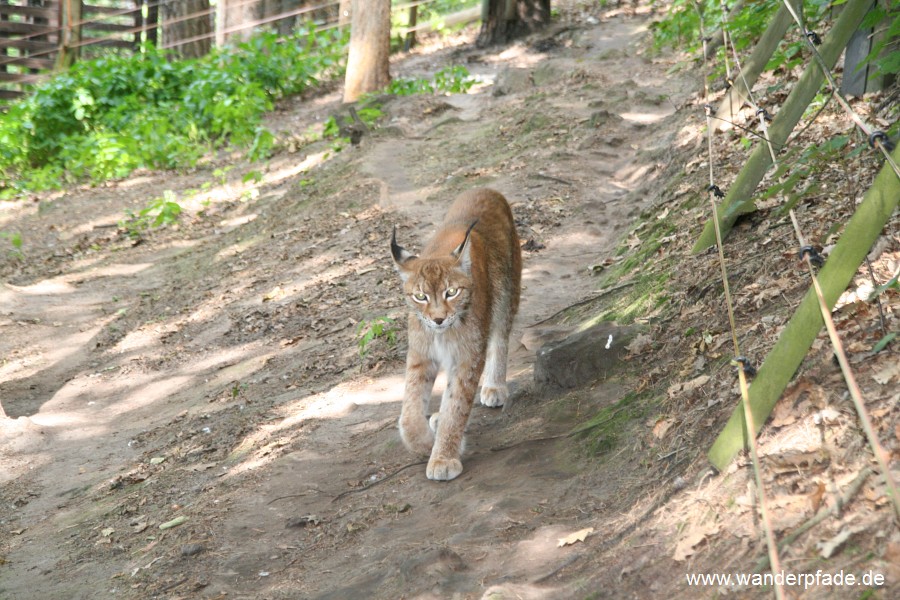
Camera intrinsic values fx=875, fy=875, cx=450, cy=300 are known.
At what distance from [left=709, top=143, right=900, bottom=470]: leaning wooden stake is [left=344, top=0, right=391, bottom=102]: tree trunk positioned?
41.2 ft

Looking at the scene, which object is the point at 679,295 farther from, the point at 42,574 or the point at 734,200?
the point at 42,574

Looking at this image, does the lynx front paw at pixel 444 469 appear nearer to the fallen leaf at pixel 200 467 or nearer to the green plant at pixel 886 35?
the fallen leaf at pixel 200 467

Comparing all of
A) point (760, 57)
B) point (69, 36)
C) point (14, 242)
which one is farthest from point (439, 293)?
point (69, 36)

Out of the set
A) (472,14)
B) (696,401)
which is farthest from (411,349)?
(472,14)

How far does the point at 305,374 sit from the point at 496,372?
2071 millimetres

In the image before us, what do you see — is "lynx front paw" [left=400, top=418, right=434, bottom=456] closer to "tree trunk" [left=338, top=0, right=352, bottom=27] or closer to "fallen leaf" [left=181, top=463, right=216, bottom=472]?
"fallen leaf" [left=181, top=463, right=216, bottom=472]

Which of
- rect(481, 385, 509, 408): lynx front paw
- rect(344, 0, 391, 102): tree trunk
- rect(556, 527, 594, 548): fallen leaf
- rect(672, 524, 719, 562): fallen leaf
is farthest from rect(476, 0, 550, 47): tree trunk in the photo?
rect(672, 524, 719, 562): fallen leaf

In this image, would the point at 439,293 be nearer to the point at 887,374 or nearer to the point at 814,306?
the point at 814,306

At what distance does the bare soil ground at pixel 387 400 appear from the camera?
3.55 meters

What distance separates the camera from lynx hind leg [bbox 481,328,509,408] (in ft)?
20.0

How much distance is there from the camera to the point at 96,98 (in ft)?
60.1

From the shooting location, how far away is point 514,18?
58.7 feet

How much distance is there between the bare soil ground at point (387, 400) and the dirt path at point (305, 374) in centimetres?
3

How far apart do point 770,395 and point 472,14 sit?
758 inches
